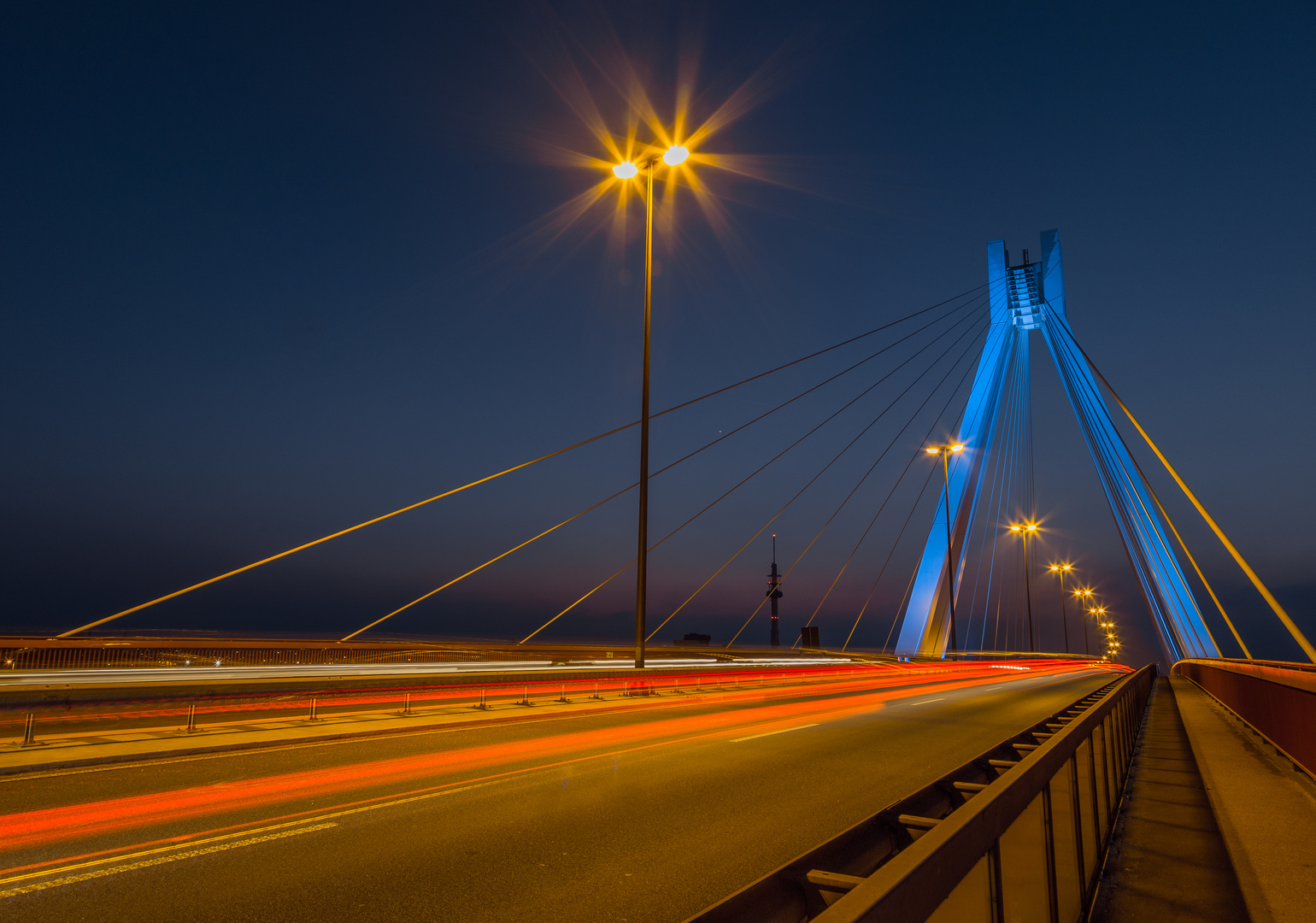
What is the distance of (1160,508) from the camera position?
83.9ft

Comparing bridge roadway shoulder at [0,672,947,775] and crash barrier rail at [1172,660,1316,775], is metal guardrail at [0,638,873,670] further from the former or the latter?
crash barrier rail at [1172,660,1316,775]

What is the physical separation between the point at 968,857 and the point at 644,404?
1487cm

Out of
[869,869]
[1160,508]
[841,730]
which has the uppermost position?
[1160,508]

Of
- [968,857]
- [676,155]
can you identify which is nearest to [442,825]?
[968,857]

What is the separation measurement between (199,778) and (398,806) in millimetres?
2472

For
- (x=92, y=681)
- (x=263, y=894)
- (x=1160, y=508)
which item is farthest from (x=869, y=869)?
(x=1160, y=508)

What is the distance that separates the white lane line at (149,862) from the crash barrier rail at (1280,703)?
32.5 ft

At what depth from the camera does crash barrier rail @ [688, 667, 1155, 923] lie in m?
1.78

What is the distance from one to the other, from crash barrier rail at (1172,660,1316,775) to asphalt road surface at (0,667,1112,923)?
3.61m

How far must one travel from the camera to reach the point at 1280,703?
10.3 metres

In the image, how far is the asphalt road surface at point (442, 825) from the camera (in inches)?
179

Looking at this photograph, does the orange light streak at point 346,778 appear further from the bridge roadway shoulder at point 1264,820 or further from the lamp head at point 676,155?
the lamp head at point 676,155

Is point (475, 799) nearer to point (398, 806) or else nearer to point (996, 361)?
point (398, 806)

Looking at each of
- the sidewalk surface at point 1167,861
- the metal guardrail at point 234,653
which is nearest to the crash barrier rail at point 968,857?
the sidewalk surface at point 1167,861
